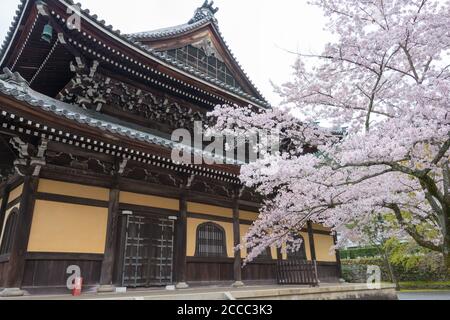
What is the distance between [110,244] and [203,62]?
8857 millimetres

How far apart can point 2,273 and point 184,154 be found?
4821 mm

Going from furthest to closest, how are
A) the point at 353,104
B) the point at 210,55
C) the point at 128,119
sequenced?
the point at 210,55, the point at 128,119, the point at 353,104

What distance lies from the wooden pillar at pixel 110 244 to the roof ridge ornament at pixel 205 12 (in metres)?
10.1

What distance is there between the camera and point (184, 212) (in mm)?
9188

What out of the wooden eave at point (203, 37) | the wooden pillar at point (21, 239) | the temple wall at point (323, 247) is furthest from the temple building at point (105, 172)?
the temple wall at point (323, 247)

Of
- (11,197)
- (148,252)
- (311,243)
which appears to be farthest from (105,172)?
(311,243)

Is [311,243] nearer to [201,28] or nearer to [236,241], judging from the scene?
[236,241]

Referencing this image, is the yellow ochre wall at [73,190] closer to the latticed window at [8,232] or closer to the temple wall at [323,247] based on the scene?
the latticed window at [8,232]

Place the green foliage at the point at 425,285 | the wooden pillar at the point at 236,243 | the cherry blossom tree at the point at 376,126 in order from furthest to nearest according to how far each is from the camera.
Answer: the green foliage at the point at 425,285, the wooden pillar at the point at 236,243, the cherry blossom tree at the point at 376,126

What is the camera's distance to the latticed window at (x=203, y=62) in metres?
12.8

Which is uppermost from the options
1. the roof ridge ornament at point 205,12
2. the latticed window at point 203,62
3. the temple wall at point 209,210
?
the roof ridge ornament at point 205,12

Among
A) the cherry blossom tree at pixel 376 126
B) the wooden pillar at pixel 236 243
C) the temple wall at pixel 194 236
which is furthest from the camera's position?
the wooden pillar at pixel 236 243
